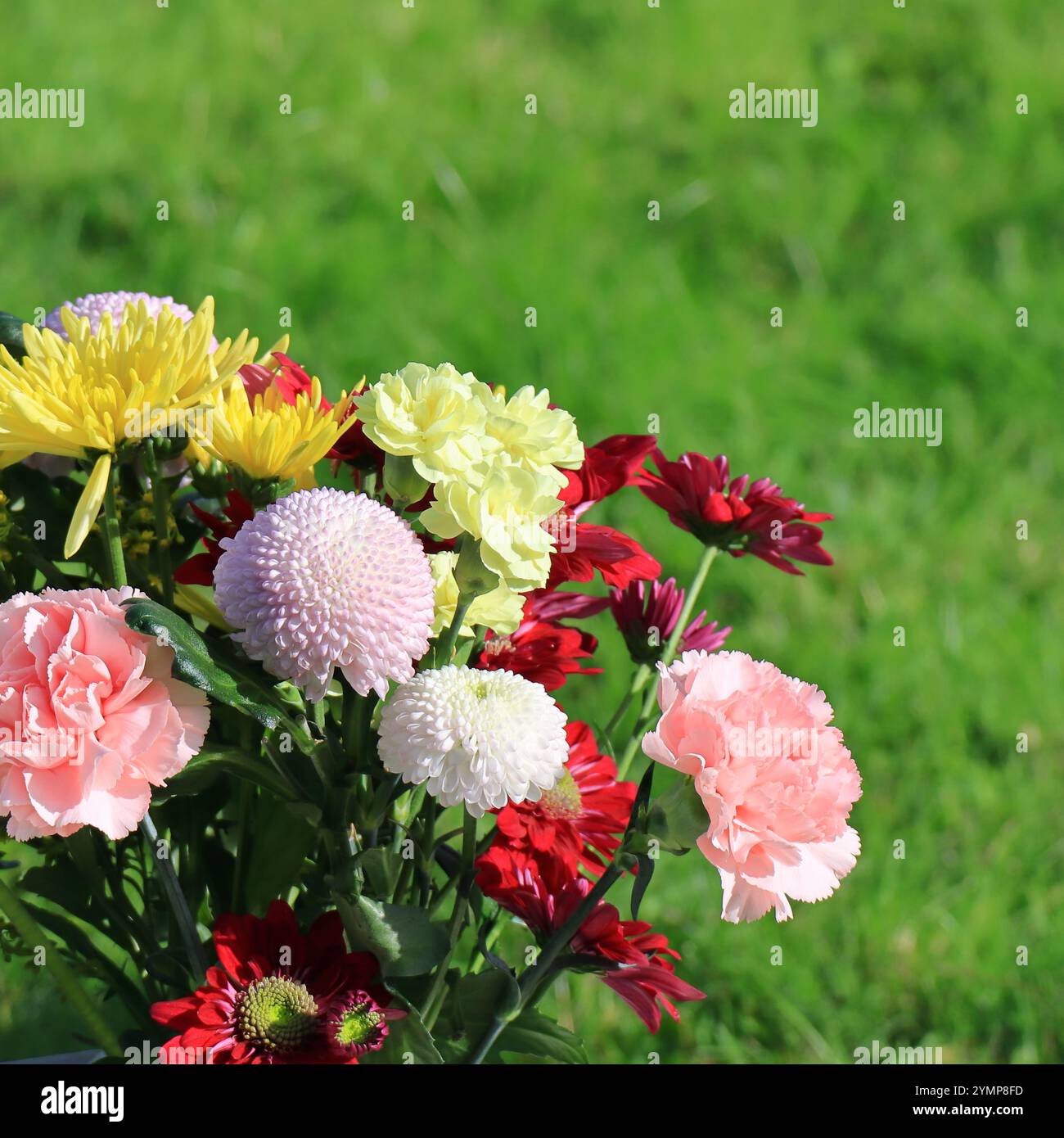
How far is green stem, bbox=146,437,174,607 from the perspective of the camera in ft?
1.96

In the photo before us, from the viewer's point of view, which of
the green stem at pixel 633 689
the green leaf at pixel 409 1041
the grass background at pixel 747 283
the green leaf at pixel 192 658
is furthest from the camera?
the grass background at pixel 747 283

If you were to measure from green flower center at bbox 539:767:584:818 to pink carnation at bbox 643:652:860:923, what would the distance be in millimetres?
93

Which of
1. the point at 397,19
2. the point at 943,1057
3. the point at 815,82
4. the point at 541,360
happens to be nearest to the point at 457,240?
the point at 541,360

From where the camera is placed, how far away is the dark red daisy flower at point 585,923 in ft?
1.99

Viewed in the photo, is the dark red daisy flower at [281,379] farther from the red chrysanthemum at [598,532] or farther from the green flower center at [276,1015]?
the green flower center at [276,1015]

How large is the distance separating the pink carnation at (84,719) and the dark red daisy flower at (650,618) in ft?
0.81

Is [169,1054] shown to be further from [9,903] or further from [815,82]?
[815,82]

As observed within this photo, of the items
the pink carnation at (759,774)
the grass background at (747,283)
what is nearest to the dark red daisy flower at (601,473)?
the pink carnation at (759,774)

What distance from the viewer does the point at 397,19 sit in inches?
95.3

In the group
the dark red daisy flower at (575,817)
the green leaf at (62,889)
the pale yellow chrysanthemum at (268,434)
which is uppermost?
the pale yellow chrysanthemum at (268,434)

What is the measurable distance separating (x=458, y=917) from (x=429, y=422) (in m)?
0.22

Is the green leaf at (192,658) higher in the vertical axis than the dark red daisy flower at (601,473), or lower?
lower

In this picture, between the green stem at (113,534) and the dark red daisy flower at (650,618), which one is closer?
the green stem at (113,534)

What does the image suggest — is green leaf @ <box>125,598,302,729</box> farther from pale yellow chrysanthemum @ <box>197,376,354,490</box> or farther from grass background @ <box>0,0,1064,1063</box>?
grass background @ <box>0,0,1064,1063</box>
